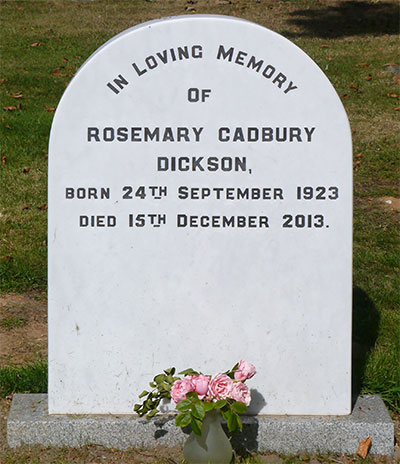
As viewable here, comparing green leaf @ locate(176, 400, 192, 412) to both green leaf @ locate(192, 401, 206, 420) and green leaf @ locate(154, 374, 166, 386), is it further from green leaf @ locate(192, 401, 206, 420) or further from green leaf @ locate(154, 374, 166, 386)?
green leaf @ locate(154, 374, 166, 386)

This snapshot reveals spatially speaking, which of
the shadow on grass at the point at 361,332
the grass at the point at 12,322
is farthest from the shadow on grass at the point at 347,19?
the grass at the point at 12,322

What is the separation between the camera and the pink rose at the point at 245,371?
3.45 metres

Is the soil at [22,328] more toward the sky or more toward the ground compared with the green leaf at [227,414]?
more toward the sky

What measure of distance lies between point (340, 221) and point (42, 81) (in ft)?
25.6

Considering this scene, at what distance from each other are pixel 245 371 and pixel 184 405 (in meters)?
0.32

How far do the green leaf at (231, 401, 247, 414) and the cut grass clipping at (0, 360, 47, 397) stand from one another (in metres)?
1.20

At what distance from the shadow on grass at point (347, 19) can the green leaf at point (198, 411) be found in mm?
11047

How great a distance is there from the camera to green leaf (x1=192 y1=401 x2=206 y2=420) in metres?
3.28

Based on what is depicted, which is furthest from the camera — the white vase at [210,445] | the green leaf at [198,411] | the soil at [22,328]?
the soil at [22,328]

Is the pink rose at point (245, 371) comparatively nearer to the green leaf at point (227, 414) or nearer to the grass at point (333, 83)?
the green leaf at point (227, 414)

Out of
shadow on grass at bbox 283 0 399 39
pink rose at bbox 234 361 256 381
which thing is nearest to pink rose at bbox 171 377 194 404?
pink rose at bbox 234 361 256 381

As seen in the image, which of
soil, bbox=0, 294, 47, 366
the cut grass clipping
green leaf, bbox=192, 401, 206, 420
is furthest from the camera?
soil, bbox=0, 294, 47, 366

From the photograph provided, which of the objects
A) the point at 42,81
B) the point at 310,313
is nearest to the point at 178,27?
the point at 310,313

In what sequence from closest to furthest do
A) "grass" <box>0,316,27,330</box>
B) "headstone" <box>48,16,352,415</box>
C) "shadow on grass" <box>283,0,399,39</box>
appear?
"headstone" <box>48,16,352,415</box> → "grass" <box>0,316,27,330</box> → "shadow on grass" <box>283,0,399,39</box>
